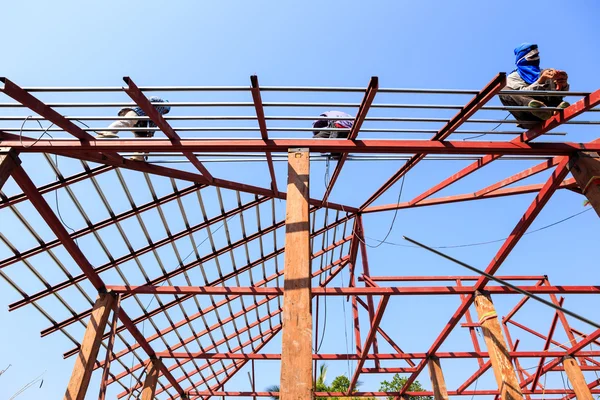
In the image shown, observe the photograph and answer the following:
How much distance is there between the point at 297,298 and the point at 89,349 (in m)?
7.47

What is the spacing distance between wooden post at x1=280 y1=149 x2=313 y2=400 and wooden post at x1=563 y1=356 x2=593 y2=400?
37.0 ft

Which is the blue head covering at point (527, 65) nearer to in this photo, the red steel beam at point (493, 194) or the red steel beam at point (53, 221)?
the red steel beam at point (493, 194)

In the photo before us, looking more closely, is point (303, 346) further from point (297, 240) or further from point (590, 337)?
point (590, 337)

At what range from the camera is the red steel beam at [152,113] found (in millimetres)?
5695

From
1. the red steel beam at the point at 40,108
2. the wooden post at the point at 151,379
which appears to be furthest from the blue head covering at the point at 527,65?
the wooden post at the point at 151,379

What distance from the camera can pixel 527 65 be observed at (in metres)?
6.99

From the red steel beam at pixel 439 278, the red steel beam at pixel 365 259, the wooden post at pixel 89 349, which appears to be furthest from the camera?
the red steel beam at pixel 365 259

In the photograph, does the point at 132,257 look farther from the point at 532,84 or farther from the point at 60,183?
the point at 532,84

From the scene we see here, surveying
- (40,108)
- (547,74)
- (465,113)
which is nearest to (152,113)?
(40,108)

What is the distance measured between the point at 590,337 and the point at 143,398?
48.2 feet

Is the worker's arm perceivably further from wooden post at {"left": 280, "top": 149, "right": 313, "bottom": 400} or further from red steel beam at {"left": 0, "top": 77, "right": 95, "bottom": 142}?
red steel beam at {"left": 0, "top": 77, "right": 95, "bottom": 142}

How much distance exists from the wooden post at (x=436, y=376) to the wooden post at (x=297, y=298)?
9.92 metres

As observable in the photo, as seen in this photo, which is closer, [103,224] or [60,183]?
[60,183]

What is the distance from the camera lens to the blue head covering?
6832 mm
